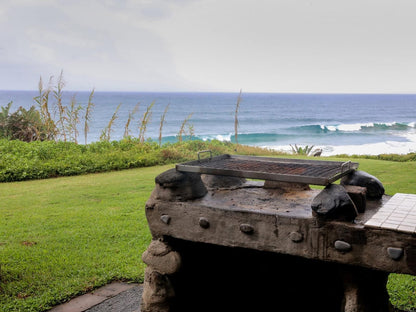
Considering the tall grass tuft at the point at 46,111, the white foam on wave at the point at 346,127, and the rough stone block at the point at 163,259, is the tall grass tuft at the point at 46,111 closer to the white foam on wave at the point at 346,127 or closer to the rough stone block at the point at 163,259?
the rough stone block at the point at 163,259

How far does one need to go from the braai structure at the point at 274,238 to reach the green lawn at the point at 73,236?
84 centimetres

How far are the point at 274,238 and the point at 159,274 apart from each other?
36.7 inches

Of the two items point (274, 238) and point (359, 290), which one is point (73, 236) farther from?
point (359, 290)

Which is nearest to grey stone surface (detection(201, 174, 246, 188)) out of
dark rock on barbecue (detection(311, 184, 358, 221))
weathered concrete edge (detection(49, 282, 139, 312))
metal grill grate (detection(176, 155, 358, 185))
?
metal grill grate (detection(176, 155, 358, 185))

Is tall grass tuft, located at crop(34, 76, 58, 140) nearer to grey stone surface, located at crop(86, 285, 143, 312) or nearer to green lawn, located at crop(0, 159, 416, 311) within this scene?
green lawn, located at crop(0, 159, 416, 311)

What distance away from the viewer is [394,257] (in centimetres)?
210

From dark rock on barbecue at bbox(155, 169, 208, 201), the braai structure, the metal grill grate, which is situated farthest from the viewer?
dark rock on barbecue at bbox(155, 169, 208, 201)

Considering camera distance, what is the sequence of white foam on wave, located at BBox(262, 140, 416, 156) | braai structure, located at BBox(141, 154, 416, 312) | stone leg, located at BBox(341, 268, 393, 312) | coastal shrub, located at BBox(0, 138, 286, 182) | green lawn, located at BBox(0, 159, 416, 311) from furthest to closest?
white foam on wave, located at BBox(262, 140, 416, 156), coastal shrub, located at BBox(0, 138, 286, 182), green lawn, located at BBox(0, 159, 416, 311), stone leg, located at BBox(341, 268, 393, 312), braai structure, located at BBox(141, 154, 416, 312)

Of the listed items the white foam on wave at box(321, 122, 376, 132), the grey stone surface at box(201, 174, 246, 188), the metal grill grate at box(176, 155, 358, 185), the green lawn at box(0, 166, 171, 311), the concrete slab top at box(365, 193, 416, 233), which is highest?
the metal grill grate at box(176, 155, 358, 185)

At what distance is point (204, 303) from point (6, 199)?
460cm

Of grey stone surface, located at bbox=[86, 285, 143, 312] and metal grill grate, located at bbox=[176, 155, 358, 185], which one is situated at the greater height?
metal grill grate, located at bbox=[176, 155, 358, 185]

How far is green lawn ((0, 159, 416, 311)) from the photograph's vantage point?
143 inches

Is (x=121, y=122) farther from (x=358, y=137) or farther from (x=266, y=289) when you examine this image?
(x=266, y=289)

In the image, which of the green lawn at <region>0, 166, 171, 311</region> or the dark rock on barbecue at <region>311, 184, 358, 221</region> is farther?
the green lawn at <region>0, 166, 171, 311</region>
